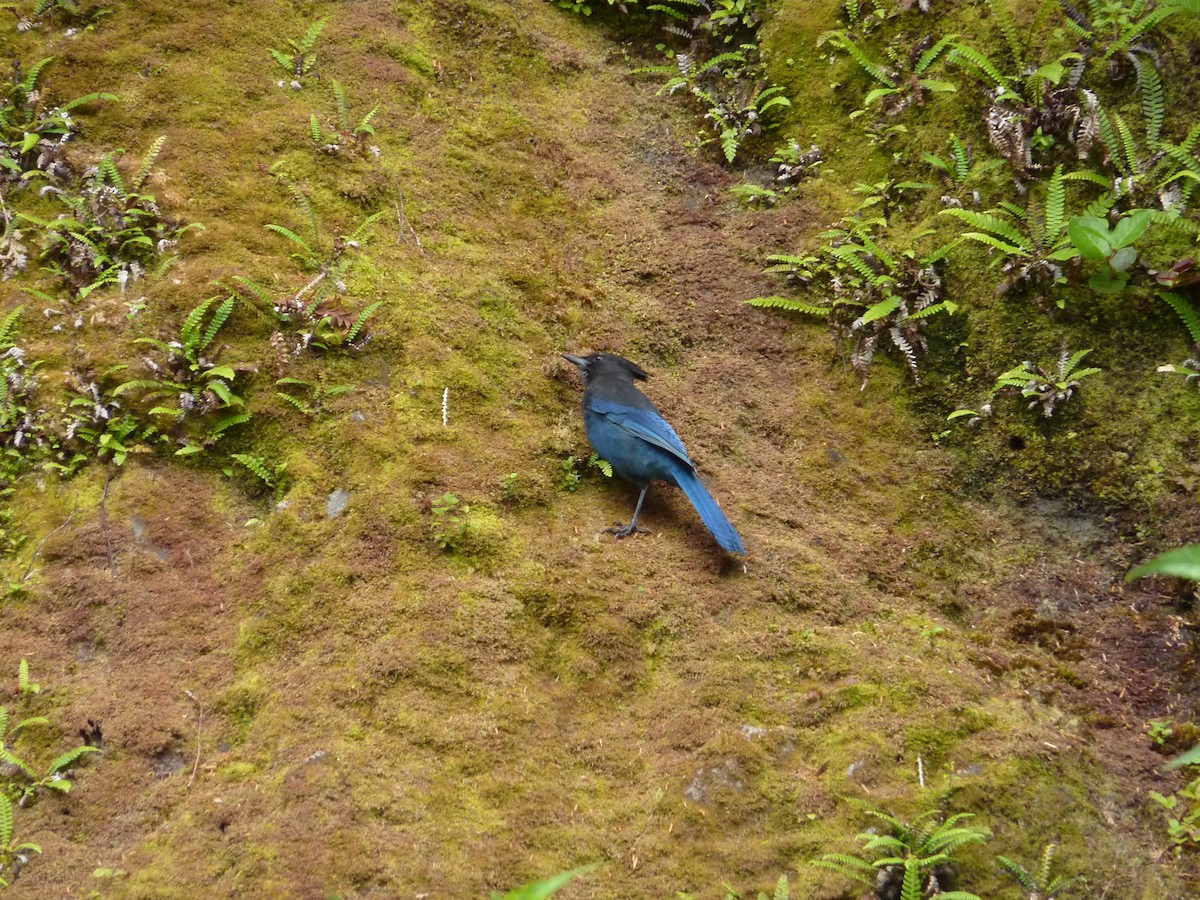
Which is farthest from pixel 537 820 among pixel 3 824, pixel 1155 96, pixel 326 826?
pixel 1155 96

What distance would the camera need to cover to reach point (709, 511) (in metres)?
4.85

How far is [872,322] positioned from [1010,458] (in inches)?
51.1

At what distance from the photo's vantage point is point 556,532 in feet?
16.1

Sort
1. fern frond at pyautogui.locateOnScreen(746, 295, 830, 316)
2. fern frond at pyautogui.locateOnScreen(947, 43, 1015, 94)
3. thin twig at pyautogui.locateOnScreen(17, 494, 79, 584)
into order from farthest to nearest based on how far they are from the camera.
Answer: fern frond at pyautogui.locateOnScreen(746, 295, 830, 316) < fern frond at pyautogui.locateOnScreen(947, 43, 1015, 94) < thin twig at pyautogui.locateOnScreen(17, 494, 79, 584)

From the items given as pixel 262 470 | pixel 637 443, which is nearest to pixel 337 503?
pixel 262 470

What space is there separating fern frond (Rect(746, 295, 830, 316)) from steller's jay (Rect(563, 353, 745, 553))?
49.4 inches

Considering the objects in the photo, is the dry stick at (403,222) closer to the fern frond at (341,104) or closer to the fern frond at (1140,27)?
the fern frond at (341,104)

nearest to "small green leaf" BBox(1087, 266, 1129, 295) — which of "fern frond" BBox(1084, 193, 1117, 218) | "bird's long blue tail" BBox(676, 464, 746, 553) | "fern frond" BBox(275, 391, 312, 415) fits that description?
"fern frond" BBox(1084, 193, 1117, 218)

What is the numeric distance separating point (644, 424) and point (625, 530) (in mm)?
656

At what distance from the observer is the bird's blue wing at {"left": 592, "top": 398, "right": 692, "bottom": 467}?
5039 mm

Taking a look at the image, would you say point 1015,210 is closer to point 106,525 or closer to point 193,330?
point 193,330

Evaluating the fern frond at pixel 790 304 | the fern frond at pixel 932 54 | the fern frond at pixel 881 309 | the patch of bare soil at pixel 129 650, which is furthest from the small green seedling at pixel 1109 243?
the patch of bare soil at pixel 129 650

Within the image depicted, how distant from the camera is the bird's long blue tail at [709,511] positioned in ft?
15.5

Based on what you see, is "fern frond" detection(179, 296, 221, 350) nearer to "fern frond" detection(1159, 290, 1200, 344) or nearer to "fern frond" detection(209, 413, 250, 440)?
"fern frond" detection(209, 413, 250, 440)
